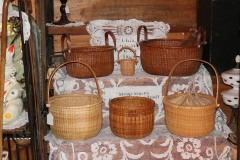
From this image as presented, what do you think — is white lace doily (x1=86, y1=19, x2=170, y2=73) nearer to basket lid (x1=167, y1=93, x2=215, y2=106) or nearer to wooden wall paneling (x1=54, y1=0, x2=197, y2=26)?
wooden wall paneling (x1=54, y1=0, x2=197, y2=26)

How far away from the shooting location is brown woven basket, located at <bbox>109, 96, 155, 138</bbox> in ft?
6.57

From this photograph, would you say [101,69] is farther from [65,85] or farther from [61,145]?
[61,145]

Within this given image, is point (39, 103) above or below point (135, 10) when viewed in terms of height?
below

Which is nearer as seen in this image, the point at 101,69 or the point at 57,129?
the point at 57,129

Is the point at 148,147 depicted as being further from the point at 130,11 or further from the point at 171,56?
the point at 130,11

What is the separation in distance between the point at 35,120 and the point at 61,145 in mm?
253

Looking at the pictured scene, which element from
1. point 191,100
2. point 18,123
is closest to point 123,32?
point 191,100

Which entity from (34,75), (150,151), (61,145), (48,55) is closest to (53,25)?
(48,55)

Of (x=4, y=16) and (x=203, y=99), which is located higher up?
(x=4, y=16)

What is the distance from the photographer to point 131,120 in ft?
6.59

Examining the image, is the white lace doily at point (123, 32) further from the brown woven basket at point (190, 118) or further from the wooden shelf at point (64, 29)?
the brown woven basket at point (190, 118)

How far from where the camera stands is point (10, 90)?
1.87 m

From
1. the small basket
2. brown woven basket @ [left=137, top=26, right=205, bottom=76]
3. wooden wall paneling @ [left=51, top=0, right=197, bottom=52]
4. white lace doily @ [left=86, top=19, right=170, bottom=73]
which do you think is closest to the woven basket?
the small basket

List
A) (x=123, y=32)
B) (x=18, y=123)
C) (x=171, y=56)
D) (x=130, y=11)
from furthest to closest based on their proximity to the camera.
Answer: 1. (x=130, y=11)
2. (x=123, y=32)
3. (x=171, y=56)
4. (x=18, y=123)
